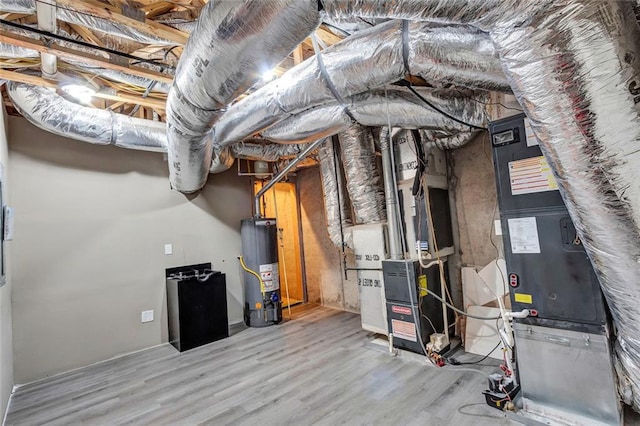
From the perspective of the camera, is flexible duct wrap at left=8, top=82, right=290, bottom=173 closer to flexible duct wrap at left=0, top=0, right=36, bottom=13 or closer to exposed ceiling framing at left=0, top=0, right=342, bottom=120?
exposed ceiling framing at left=0, top=0, right=342, bottom=120

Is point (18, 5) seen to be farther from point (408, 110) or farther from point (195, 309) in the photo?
point (195, 309)

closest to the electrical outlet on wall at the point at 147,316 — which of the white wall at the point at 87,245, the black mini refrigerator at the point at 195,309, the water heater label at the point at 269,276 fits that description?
the white wall at the point at 87,245

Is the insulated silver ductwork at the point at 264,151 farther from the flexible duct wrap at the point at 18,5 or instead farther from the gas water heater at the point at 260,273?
the flexible duct wrap at the point at 18,5

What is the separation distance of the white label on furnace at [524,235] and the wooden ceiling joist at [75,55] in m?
2.60

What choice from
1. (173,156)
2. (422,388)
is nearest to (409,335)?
(422,388)

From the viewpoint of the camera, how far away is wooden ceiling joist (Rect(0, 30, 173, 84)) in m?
1.66

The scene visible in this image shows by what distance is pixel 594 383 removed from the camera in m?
1.57

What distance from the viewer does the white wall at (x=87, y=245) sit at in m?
2.76

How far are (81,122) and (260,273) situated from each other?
2.41m

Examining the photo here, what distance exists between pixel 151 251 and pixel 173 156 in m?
1.36

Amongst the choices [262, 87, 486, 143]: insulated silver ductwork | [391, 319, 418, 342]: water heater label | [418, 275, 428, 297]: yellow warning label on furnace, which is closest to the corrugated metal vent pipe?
[418, 275, 428, 297]: yellow warning label on furnace

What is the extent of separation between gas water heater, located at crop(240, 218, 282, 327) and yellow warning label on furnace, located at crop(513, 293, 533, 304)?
9.10 feet

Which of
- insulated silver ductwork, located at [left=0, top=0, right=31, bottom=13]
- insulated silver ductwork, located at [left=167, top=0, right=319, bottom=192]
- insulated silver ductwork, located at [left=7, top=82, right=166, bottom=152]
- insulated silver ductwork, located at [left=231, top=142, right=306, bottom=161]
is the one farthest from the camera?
insulated silver ductwork, located at [left=231, top=142, right=306, bottom=161]

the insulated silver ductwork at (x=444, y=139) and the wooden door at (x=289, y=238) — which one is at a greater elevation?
the insulated silver ductwork at (x=444, y=139)
